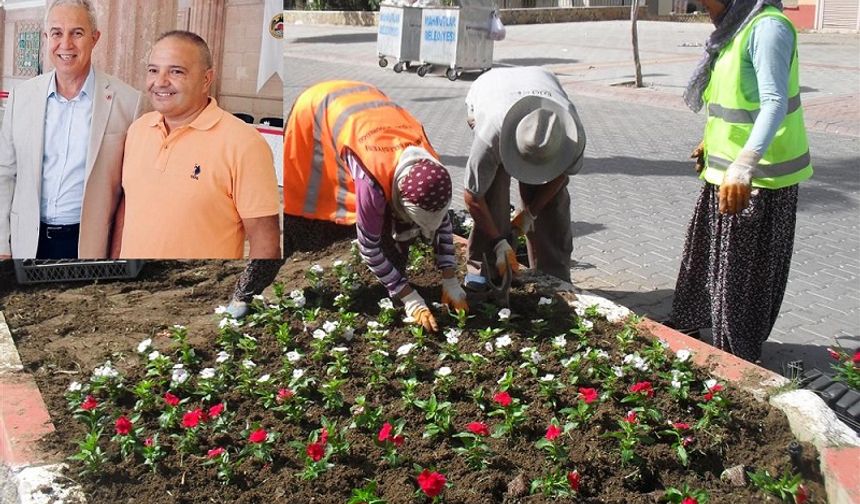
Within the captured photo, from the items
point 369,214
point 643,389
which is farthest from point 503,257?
point 643,389

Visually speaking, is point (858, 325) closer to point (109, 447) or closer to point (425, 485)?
point (425, 485)

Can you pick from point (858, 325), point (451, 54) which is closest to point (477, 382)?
point (858, 325)

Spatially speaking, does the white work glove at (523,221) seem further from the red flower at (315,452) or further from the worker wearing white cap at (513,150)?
→ the red flower at (315,452)

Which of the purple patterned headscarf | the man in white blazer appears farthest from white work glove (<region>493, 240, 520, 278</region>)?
the man in white blazer

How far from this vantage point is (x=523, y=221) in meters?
4.66

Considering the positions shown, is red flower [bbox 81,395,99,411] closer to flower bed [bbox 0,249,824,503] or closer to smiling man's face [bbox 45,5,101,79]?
flower bed [bbox 0,249,824,503]

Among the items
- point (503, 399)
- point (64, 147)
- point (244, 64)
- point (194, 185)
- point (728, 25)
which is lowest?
point (503, 399)

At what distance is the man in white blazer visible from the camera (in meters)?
3.36

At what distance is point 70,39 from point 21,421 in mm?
1304

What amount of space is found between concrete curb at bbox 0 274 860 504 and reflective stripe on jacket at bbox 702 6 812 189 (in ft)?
2.32

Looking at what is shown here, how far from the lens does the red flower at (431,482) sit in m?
2.76

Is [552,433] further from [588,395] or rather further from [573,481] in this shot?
[588,395]

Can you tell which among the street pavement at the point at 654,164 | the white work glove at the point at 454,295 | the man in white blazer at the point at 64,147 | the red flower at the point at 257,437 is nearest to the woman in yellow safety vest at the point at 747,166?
the street pavement at the point at 654,164

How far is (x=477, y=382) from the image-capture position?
366cm
